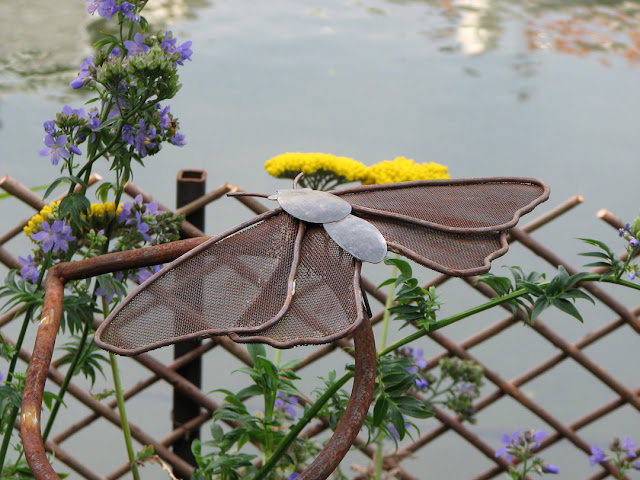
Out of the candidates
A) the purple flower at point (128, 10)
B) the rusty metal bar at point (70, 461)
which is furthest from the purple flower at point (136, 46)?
the rusty metal bar at point (70, 461)

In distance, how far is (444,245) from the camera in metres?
0.68

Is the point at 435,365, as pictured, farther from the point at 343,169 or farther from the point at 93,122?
the point at 93,122

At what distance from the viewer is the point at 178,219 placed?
1.03 metres

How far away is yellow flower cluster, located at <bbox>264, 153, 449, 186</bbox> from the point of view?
116 centimetres

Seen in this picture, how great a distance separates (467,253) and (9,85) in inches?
110

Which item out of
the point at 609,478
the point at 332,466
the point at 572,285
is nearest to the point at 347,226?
the point at 332,466

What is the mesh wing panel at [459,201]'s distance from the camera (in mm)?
705

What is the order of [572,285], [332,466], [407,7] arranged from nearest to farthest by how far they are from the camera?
[332,466] < [572,285] < [407,7]

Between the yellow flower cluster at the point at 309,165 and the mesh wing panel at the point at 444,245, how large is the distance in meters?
0.48

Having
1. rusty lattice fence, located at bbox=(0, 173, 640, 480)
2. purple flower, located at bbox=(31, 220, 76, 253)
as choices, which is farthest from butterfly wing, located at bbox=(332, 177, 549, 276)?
rusty lattice fence, located at bbox=(0, 173, 640, 480)

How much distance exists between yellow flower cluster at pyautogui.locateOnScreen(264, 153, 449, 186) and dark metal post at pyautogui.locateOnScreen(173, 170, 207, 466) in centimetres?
37

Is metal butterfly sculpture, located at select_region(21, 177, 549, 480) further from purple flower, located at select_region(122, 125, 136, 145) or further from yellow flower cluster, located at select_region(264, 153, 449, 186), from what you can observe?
yellow flower cluster, located at select_region(264, 153, 449, 186)

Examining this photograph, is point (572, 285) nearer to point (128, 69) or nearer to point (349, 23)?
point (128, 69)

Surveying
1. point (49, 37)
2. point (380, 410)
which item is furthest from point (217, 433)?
point (49, 37)
